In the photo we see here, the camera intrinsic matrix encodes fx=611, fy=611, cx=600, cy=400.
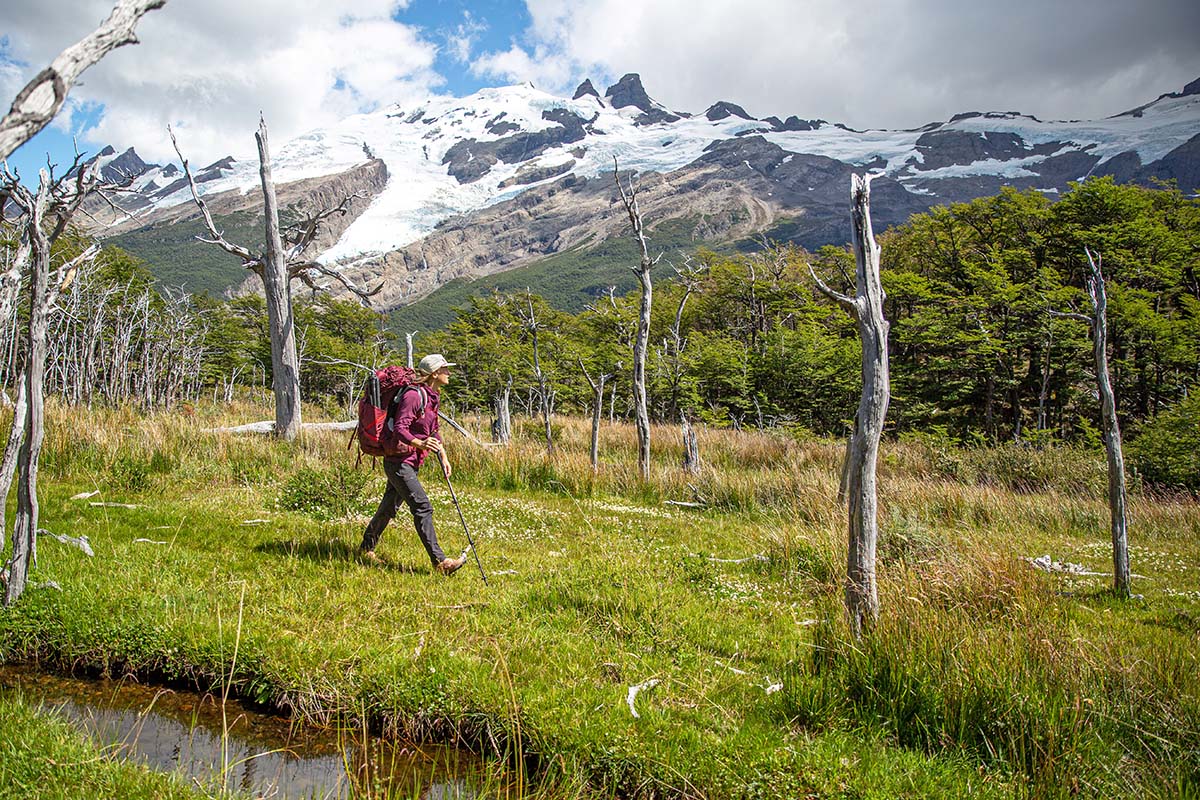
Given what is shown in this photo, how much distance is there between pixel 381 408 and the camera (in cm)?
616

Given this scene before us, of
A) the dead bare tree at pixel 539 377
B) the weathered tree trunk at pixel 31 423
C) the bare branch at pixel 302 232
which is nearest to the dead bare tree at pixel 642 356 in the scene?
the dead bare tree at pixel 539 377

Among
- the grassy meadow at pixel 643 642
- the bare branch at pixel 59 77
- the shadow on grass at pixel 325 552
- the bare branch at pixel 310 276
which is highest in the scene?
the bare branch at pixel 310 276

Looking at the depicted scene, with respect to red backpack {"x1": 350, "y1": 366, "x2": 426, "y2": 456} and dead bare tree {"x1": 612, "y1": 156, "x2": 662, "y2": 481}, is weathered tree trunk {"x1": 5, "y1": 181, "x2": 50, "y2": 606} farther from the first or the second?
dead bare tree {"x1": 612, "y1": 156, "x2": 662, "y2": 481}

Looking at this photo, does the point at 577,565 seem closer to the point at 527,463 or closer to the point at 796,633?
the point at 796,633

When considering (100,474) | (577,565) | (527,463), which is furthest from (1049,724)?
(100,474)

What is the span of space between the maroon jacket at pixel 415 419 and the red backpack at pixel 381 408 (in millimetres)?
52

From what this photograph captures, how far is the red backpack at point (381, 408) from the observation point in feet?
19.8

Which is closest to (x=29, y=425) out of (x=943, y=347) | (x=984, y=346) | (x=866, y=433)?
(x=866, y=433)

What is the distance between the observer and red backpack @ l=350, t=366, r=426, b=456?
19.8 ft

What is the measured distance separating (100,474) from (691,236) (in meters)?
195

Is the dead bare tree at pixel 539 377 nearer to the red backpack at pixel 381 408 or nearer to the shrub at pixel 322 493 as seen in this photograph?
the shrub at pixel 322 493

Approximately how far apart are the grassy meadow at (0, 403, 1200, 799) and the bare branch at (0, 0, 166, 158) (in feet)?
9.52

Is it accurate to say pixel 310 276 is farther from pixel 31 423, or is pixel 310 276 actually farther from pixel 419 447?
pixel 31 423

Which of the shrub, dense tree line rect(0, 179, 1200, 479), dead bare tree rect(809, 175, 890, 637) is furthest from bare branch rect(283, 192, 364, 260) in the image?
dead bare tree rect(809, 175, 890, 637)
